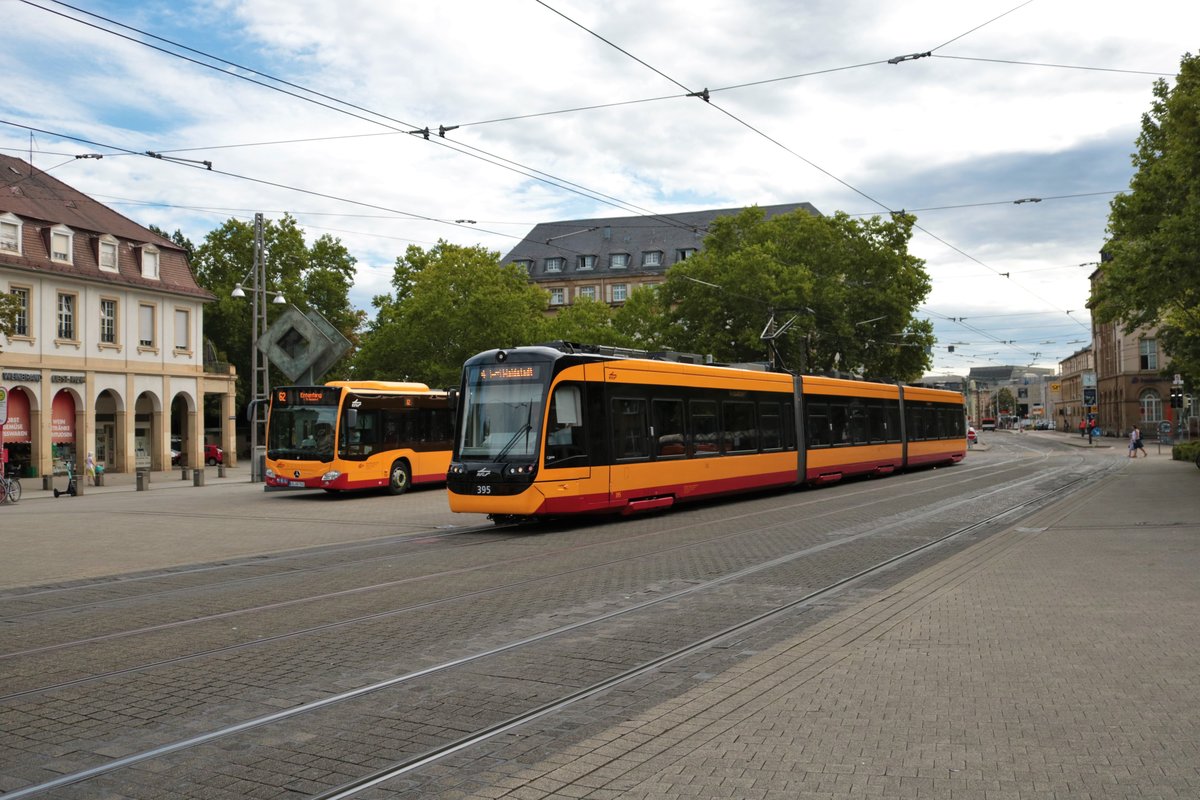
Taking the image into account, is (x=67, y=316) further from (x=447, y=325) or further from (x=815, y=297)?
(x=815, y=297)

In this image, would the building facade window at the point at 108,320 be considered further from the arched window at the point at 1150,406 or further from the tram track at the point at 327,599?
the arched window at the point at 1150,406

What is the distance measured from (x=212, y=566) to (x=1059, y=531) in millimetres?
11744

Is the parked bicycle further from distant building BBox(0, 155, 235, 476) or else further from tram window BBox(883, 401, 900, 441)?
tram window BBox(883, 401, 900, 441)

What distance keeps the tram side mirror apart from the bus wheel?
10.7m

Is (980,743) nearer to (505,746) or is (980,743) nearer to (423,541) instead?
(505,746)

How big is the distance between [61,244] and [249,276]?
58.9ft

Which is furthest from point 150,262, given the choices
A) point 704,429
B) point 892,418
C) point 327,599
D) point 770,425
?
point 327,599

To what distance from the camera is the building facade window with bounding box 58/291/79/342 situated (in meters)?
41.9

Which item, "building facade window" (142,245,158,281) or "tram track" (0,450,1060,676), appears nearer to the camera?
"tram track" (0,450,1060,676)

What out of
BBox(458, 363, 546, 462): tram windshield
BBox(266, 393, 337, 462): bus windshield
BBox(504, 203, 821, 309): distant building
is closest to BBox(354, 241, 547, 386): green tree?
BBox(266, 393, 337, 462): bus windshield

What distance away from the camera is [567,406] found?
16.7 metres

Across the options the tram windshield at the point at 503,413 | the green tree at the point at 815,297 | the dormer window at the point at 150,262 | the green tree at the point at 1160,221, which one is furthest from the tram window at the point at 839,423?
the dormer window at the point at 150,262

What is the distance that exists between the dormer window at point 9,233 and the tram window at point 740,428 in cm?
3080

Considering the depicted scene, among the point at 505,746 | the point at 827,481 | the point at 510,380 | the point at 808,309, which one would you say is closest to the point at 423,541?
the point at 510,380
